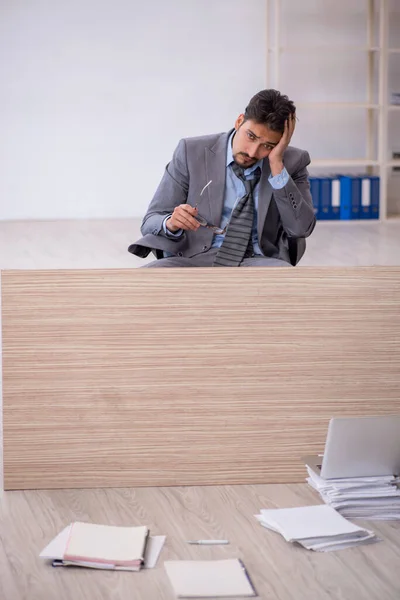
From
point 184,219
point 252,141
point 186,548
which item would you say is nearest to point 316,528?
point 186,548

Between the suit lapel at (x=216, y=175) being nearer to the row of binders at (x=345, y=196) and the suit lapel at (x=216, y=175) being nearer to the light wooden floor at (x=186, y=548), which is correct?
the light wooden floor at (x=186, y=548)

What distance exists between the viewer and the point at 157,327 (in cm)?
212

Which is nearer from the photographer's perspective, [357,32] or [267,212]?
[267,212]

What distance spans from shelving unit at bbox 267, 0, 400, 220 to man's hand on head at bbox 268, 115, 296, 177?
4440 mm

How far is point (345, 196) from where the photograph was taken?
7.08 m

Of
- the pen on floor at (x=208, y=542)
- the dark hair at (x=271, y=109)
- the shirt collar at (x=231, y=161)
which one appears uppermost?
the dark hair at (x=271, y=109)

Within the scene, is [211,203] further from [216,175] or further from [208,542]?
[208,542]

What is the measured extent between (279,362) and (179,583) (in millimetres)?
665

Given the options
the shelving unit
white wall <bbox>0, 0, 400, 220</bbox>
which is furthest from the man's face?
white wall <bbox>0, 0, 400, 220</bbox>

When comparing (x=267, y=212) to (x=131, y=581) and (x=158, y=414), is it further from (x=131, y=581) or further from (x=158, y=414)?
(x=131, y=581)

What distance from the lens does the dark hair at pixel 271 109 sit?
8.35ft

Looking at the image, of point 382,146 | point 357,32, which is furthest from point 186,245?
point 357,32

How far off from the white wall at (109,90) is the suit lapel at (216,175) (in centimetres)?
488

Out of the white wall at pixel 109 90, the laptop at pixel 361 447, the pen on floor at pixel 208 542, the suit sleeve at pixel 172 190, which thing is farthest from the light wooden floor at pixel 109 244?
the pen on floor at pixel 208 542
